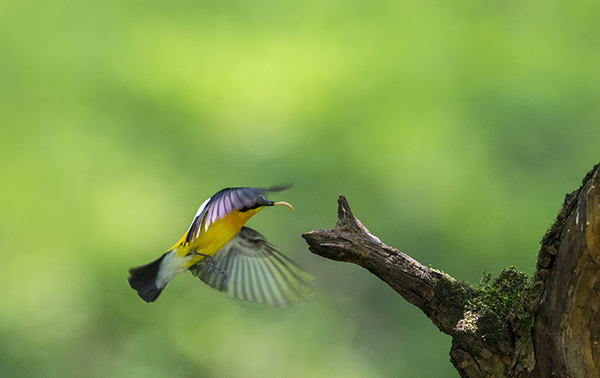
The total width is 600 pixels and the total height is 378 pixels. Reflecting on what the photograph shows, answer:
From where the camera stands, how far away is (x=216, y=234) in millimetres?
1948

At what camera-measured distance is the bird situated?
192 cm

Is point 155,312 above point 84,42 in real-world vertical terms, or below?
below

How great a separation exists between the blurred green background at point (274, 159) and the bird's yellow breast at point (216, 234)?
187 cm

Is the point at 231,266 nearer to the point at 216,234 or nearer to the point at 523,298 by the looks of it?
the point at 216,234

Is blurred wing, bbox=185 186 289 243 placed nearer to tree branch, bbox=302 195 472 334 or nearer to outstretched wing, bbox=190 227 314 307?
tree branch, bbox=302 195 472 334

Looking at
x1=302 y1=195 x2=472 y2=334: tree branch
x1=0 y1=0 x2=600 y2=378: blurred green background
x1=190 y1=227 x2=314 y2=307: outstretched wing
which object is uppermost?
x1=0 y1=0 x2=600 y2=378: blurred green background

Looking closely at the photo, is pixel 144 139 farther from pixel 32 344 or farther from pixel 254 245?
pixel 254 245

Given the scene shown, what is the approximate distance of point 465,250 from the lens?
13.0ft

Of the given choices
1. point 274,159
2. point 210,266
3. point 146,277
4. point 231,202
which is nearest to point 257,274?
point 210,266

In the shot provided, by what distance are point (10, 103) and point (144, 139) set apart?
1.11 meters

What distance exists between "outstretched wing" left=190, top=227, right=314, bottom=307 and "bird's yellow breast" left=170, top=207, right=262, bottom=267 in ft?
0.89

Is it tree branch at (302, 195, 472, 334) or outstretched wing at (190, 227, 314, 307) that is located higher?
outstretched wing at (190, 227, 314, 307)

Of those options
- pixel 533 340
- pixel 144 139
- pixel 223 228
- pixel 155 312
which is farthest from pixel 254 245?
pixel 144 139

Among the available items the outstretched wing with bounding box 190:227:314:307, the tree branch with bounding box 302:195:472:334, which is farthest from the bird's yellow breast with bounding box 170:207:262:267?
the tree branch with bounding box 302:195:472:334
